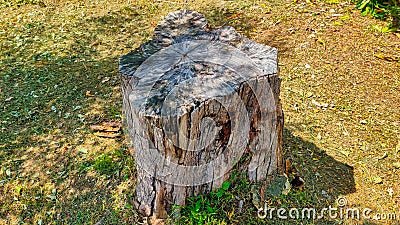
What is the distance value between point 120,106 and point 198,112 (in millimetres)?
1924

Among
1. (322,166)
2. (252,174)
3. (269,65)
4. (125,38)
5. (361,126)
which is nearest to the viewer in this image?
(269,65)

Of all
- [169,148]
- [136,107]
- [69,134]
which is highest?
[136,107]

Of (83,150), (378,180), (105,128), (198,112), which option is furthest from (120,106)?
(378,180)

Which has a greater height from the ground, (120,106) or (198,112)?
(198,112)

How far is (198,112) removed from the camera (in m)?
2.14

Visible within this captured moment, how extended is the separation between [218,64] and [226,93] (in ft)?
0.90

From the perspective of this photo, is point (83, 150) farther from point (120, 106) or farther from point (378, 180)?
point (378, 180)

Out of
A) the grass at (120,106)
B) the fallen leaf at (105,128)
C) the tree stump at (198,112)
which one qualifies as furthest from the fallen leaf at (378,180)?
the fallen leaf at (105,128)

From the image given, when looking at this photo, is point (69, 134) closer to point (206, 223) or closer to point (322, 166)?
point (206, 223)

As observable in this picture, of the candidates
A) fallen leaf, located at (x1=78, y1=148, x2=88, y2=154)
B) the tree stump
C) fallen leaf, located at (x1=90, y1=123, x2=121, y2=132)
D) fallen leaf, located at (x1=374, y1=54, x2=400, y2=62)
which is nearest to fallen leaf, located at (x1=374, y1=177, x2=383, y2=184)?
the tree stump

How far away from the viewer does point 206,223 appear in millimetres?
2490

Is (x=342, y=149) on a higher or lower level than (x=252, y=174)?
lower

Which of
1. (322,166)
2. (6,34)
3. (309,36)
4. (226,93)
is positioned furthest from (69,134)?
(309,36)

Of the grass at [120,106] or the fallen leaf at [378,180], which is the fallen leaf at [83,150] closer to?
the grass at [120,106]
